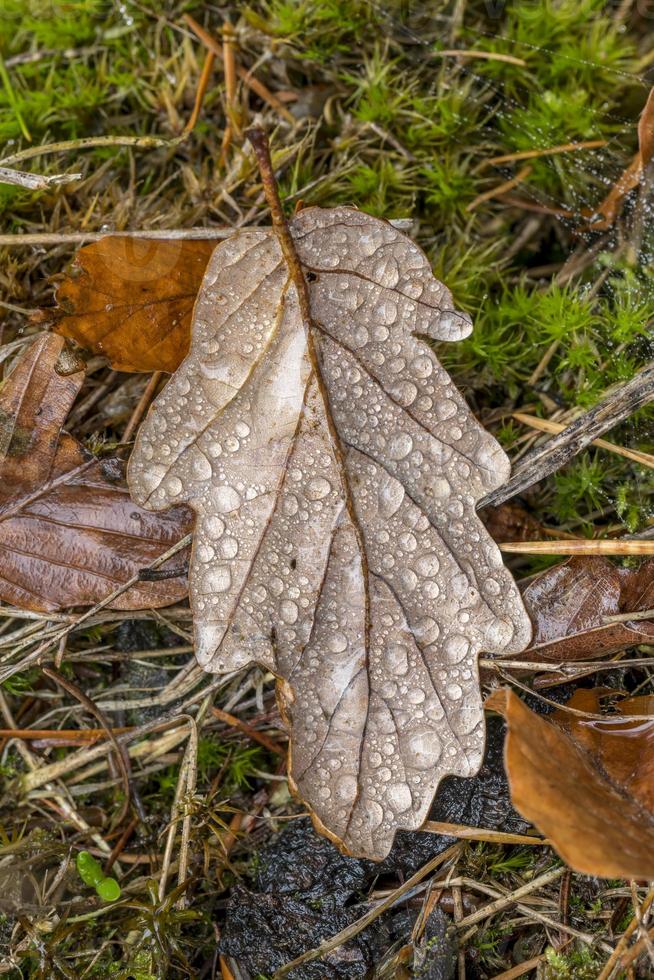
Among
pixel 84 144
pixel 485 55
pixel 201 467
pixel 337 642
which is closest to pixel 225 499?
pixel 201 467

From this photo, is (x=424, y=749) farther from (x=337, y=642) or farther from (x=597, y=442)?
(x=597, y=442)

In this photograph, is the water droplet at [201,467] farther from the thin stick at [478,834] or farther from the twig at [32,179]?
the thin stick at [478,834]

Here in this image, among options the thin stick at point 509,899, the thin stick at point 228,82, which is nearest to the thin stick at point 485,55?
the thin stick at point 228,82

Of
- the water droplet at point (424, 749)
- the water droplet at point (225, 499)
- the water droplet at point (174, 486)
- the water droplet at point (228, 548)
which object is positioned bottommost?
the water droplet at point (424, 749)

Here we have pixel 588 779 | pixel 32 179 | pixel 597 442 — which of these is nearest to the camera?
pixel 588 779

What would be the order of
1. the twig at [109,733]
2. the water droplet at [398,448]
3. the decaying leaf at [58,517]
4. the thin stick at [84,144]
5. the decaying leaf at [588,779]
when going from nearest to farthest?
the decaying leaf at [588,779], the water droplet at [398,448], the decaying leaf at [58,517], the twig at [109,733], the thin stick at [84,144]

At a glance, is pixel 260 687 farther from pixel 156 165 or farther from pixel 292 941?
pixel 156 165

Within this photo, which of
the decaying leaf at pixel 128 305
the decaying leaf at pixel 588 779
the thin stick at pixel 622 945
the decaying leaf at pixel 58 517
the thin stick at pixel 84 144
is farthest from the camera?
the thin stick at pixel 84 144
